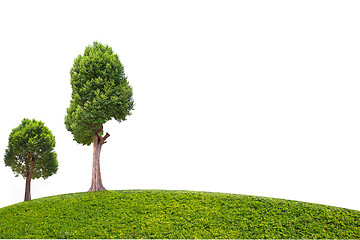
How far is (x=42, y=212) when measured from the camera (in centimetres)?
1392

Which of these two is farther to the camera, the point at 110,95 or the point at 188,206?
the point at 110,95

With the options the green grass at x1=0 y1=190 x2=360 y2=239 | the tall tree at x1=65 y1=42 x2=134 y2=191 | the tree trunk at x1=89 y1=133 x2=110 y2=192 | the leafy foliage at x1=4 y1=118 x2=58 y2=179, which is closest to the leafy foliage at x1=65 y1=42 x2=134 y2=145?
the tall tree at x1=65 y1=42 x2=134 y2=191

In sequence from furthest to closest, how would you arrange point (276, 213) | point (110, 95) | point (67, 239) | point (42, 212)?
point (110, 95) → point (42, 212) → point (276, 213) → point (67, 239)

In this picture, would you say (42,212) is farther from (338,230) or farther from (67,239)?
(338,230)

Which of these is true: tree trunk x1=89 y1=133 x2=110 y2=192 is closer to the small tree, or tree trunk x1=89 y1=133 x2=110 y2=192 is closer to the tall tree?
the tall tree

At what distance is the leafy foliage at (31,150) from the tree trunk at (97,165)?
4486mm

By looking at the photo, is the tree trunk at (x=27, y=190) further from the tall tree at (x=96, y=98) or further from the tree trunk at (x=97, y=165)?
the tree trunk at (x=97, y=165)

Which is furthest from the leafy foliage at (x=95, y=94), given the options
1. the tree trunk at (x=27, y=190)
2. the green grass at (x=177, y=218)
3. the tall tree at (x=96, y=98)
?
the green grass at (x=177, y=218)

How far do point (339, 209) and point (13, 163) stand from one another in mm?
23611

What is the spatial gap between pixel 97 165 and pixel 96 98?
5.16 metres

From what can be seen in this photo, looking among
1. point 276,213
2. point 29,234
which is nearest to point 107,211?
point 29,234

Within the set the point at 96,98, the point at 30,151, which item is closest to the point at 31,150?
the point at 30,151

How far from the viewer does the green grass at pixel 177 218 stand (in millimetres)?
11547

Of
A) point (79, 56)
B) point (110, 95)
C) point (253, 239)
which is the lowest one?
point (253, 239)
